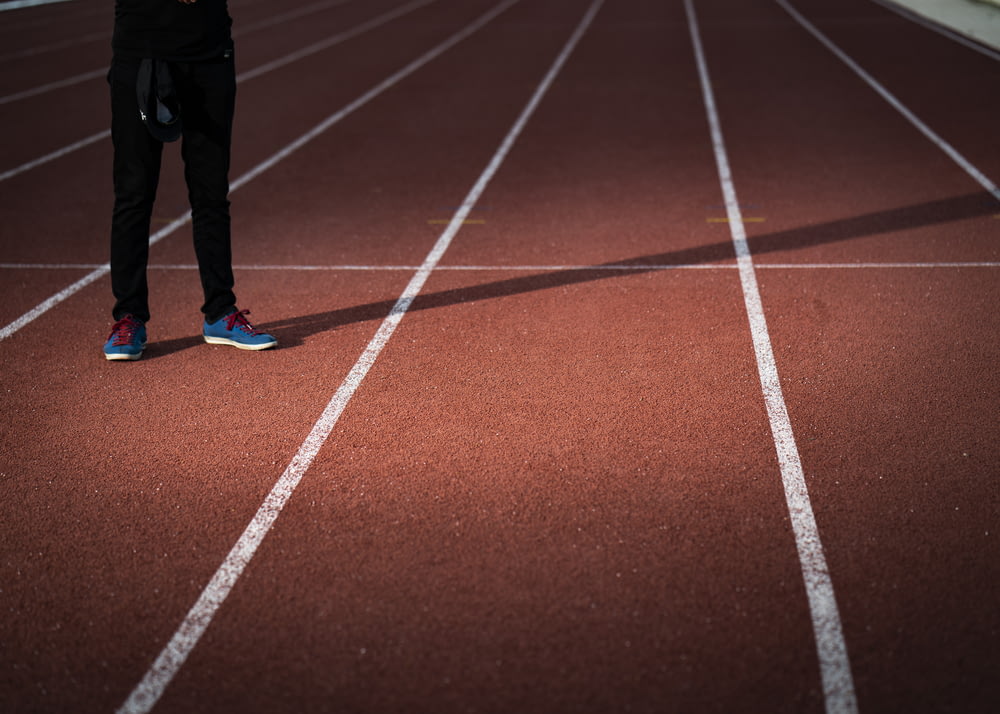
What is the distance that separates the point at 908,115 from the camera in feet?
30.9

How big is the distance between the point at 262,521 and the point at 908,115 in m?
→ 8.43

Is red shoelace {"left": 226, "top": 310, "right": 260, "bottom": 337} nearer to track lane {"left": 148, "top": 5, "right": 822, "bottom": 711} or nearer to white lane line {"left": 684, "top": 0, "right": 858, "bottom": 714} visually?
track lane {"left": 148, "top": 5, "right": 822, "bottom": 711}

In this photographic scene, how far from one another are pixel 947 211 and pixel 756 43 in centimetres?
866

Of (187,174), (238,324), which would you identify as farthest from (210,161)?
(238,324)

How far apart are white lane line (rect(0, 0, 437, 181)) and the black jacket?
4.67 m

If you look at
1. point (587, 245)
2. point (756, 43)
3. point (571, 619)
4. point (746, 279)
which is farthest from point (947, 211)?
point (756, 43)

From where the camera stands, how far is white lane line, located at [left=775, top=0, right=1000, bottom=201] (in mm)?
7289

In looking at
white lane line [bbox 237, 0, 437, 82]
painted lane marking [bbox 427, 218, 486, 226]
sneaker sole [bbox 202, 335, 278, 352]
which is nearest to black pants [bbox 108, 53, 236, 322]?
sneaker sole [bbox 202, 335, 278, 352]

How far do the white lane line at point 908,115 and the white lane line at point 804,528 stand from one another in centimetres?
265

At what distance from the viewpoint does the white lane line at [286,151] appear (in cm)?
530

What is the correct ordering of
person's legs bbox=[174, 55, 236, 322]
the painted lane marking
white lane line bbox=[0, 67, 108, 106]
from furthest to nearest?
1. white lane line bbox=[0, 67, 108, 106]
2. the painted lane marking
3. person's legs bbox=[174, 55, 236, 322]

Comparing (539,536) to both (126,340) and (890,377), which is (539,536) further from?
(126,340)

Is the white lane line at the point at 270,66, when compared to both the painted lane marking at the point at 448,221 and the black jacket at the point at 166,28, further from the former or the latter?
the black jacket at the point at 166,28

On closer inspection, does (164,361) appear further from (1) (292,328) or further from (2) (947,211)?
(2) (947,211)
